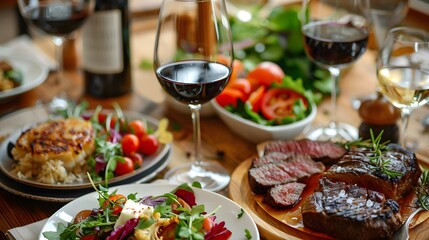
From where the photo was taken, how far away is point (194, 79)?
4.86 ft

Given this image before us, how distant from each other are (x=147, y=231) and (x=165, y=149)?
518 millimetres

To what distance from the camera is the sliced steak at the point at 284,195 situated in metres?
1.43

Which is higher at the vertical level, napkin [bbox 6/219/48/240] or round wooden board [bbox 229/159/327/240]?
napkin [bbox 6/219/48/240]

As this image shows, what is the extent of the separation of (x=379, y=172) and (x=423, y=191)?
160mm

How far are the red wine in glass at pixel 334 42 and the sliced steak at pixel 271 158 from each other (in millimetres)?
375

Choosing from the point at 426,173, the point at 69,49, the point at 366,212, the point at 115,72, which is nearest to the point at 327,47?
the point at 426,173

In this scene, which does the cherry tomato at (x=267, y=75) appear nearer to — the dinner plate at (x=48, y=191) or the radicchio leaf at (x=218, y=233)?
the dinner plate at (x=48, y=191)

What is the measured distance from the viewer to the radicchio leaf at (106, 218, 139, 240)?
1.20m

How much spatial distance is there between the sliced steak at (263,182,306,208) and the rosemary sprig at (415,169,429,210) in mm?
285

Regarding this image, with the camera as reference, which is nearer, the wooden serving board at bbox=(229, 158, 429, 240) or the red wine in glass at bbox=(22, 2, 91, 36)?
the wooden serving board at bbox=(229, 158, 429, 240)

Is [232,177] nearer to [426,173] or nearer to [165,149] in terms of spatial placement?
[165,149]

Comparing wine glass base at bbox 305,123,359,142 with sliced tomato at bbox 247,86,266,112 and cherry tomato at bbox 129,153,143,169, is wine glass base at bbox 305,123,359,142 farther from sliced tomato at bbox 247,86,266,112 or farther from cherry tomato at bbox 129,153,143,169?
cherry tomato at bbox 129,153,143,169

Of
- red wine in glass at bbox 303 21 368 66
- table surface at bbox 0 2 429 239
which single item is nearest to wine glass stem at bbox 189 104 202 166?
table surface at bbox 0 2 429 239

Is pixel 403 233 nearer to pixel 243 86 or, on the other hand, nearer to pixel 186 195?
pixel 186 195
